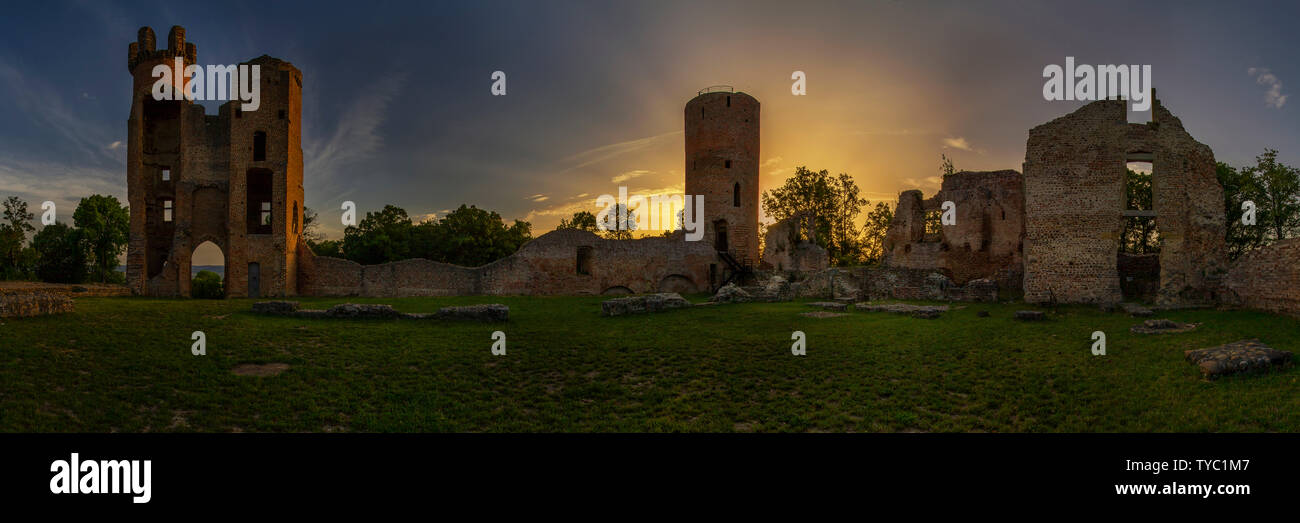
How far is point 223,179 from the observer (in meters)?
31.9

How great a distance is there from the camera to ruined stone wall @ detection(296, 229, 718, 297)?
106 ft

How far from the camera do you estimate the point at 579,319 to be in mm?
17828

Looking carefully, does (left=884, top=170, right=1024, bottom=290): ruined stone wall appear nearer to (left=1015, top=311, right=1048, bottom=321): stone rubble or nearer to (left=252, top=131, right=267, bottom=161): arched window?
(left=1015, top=311, right=1048, bottom=321): stone rubble

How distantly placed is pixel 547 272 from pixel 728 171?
46.4ft

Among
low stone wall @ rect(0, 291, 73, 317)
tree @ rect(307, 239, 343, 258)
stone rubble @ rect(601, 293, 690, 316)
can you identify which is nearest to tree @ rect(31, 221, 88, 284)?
tree @ rect(307, 239, 343, 258)

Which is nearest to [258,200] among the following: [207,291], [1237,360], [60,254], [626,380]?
[207,291]

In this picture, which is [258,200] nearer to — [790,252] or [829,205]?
[790,252]

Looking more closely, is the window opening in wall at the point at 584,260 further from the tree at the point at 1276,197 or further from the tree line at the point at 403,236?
the tree at the point at 1276,197

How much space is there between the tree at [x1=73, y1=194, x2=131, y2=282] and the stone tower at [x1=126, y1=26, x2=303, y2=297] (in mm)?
20183

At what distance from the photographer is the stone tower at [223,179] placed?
30.4 metres

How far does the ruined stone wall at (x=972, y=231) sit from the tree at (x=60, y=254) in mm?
64148

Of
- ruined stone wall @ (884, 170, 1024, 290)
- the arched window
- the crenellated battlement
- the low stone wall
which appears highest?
the crenellated battlement
